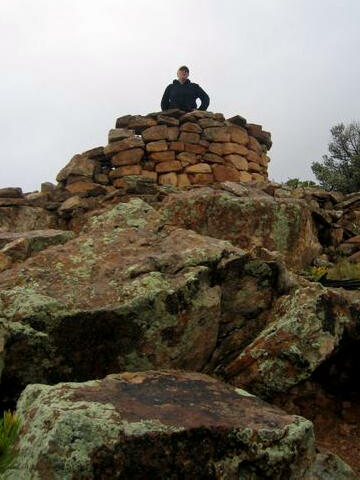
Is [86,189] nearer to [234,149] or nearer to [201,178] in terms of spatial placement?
[201,178]

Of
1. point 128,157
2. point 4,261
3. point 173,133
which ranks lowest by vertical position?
point 4,261

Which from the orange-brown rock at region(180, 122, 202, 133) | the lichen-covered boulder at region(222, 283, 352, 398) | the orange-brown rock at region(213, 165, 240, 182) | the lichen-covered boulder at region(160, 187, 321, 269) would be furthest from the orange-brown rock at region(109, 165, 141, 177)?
the lichen-covered boulder at region(222, 283, 352, 398)

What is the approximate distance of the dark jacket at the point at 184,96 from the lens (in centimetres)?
1289

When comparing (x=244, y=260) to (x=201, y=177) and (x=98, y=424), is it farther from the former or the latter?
(x=201, y=177)

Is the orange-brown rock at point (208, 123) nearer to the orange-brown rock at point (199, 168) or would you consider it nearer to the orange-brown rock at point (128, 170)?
the orange-brown rock at point (199, 168)

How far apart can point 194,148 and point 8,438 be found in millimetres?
9500

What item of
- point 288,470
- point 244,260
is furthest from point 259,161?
point 288,470

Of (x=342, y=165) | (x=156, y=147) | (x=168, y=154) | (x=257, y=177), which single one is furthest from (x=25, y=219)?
(x=342, y=165)

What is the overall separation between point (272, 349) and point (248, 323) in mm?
480

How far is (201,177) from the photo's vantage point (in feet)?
38.5

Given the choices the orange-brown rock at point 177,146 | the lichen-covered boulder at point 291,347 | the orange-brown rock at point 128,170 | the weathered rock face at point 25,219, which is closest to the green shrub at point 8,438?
the lichen-covered boulder at point 291,347

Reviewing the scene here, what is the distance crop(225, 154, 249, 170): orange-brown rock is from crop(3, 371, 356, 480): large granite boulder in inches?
361

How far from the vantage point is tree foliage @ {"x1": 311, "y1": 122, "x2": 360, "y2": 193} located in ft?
59.7

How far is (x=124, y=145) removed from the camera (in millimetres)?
11688
